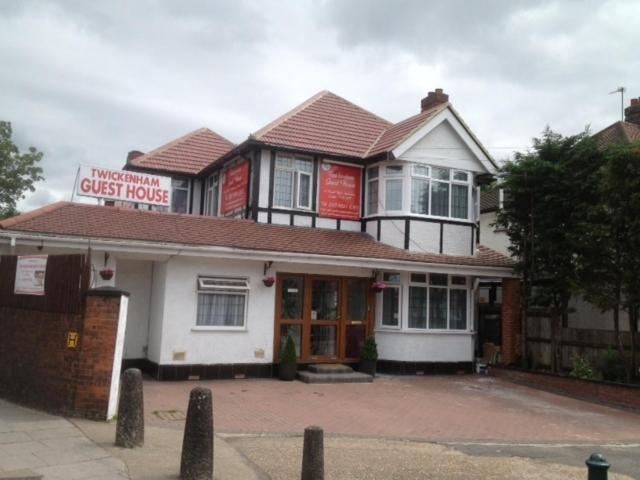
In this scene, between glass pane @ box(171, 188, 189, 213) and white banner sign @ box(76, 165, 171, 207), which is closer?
white banner sign @ box(76, 165, 171, 207)

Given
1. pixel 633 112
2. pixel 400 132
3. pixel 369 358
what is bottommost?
pixel 369 358

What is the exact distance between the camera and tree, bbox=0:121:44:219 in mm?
33250

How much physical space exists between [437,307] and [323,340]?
127 inches

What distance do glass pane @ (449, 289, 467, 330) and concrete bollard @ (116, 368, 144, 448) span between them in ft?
34.7

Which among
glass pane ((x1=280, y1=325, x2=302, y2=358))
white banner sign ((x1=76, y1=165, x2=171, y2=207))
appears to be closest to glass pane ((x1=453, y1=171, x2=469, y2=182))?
glass pane ((x1=280, y1=325, x2=302, y2=358))

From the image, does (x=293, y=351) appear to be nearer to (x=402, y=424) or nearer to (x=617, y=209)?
(x=402, y=424)

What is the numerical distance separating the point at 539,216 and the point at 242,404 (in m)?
8.68

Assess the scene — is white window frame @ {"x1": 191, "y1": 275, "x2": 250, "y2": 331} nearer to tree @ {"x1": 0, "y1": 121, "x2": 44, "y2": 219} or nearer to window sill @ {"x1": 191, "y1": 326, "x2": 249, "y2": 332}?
window sill @ {"x1": 191, "y1": 326, "x2": 249, "y2": 332}

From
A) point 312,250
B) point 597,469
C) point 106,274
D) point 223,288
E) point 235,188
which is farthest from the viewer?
point 235,188

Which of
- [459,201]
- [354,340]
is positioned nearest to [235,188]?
[354,340]

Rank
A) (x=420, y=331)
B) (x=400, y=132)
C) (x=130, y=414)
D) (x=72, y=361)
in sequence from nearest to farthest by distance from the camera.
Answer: (x=130, y=414) < (x=72, y=361) < (x=420, y=331) < (x=400, y=132)

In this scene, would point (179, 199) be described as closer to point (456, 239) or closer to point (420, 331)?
point (456, 239)

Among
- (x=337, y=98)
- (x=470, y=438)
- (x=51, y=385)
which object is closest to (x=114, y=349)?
(x=51, y=385)

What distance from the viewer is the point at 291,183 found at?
1611 cm
